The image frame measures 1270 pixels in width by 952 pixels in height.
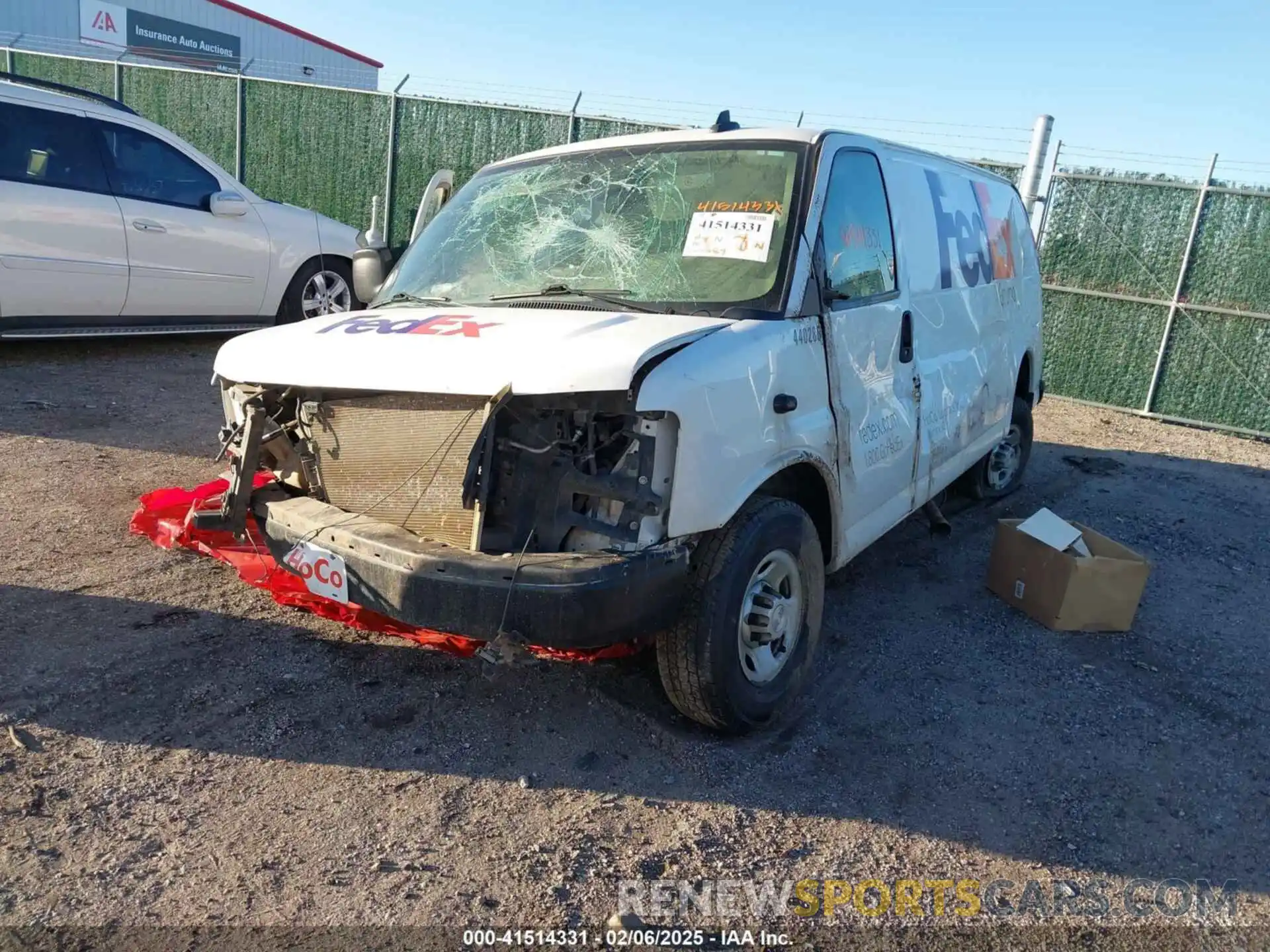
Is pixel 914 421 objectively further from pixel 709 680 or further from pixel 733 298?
pixel 709 680

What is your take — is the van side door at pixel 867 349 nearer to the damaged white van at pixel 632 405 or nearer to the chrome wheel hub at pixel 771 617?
the damaged white van at pixel 632 405

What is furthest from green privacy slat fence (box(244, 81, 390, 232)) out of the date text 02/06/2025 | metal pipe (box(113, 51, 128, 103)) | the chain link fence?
the date text 02/06/2025

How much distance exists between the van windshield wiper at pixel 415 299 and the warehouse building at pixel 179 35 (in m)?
19.5

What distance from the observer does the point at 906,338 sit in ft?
13.7

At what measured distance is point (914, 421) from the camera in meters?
4.30

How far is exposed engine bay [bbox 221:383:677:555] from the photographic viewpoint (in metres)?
2.82

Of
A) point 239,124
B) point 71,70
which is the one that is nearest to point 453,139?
point 239,124

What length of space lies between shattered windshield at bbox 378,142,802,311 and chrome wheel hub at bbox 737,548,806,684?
2.99 ft

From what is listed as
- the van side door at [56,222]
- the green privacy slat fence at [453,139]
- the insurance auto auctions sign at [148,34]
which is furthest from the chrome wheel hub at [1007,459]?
the insurance auto auctions sign at [148,34]

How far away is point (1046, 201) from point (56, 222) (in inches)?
369

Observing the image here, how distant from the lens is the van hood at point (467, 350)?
2766 millimetres

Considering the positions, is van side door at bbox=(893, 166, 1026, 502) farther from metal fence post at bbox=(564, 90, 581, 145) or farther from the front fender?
metal fence post at bbox=(564, 90, 581, 145)

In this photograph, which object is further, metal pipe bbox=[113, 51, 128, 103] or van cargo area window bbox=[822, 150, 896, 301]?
metal pipe bbox=[113, 51, 128, 103]

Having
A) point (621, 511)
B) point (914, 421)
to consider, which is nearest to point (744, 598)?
point (621, 511)
